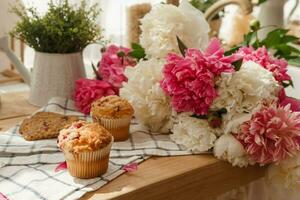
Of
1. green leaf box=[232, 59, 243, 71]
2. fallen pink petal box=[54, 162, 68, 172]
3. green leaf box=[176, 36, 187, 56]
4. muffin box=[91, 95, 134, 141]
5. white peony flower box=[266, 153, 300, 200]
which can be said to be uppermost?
green leaf box=[176, 36, 187, 56]

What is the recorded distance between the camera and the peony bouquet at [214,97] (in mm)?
709

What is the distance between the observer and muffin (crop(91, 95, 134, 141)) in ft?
2.49

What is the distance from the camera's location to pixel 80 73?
967mm

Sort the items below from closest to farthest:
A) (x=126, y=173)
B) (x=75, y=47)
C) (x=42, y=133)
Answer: (x=126, y=173) → (x=42, y=133) → (x=75, y=47)

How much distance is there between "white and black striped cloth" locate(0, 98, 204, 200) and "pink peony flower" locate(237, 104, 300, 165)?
12cm

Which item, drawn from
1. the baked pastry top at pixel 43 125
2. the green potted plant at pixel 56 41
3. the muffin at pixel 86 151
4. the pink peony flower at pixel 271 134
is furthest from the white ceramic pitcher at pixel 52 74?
the pink peony flower at pixel 271 134

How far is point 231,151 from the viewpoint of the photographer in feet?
2.35

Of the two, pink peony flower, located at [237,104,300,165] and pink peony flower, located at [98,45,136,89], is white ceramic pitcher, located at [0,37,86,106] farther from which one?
pink peony flower, located at [237,104,300,165]

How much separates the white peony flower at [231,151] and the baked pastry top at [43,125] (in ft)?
1.01

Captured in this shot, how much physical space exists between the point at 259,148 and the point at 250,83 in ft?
0.39

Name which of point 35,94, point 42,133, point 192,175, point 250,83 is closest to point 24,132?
point 42,133

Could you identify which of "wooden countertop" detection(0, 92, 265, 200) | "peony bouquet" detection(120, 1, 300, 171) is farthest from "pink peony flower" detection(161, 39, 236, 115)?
"wooden countertop" detection(0, 92, 265, 200)

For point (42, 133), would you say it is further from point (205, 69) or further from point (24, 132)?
point (205, 69)

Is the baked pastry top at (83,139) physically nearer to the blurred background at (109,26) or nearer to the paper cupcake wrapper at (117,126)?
the paper cupcake wrapper at (117,126)
